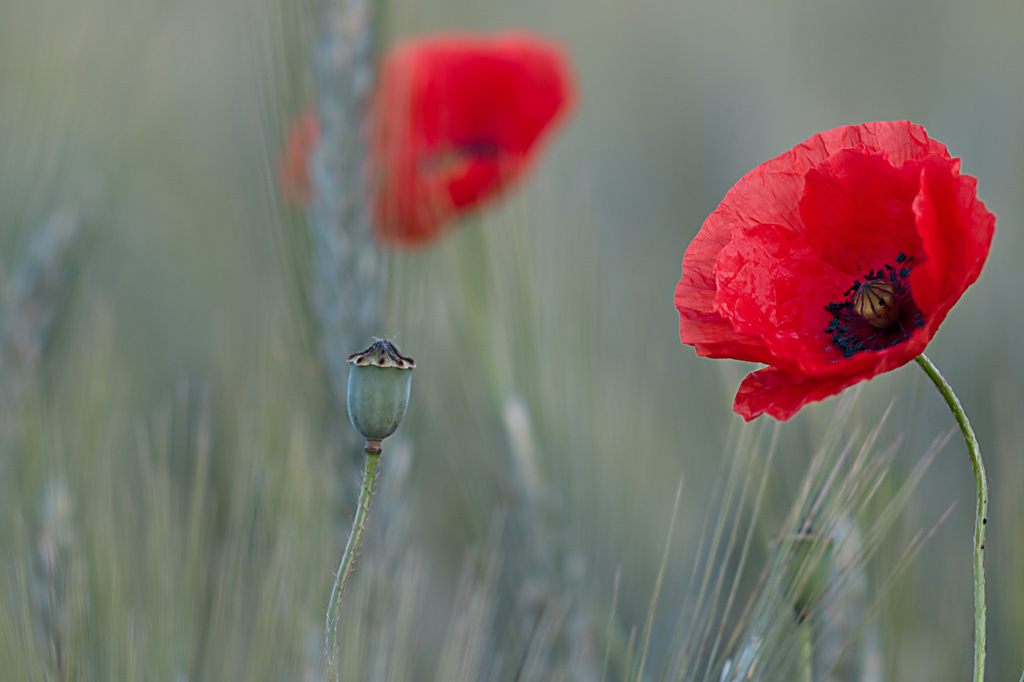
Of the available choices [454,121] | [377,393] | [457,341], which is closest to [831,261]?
[377,393]

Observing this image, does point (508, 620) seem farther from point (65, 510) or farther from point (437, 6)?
point (437, 6)

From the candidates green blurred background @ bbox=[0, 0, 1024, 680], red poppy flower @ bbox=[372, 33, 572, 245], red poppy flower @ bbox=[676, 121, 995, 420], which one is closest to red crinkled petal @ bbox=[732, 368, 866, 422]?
red poppy flower @ bbox=[676, 121, 995, 420]

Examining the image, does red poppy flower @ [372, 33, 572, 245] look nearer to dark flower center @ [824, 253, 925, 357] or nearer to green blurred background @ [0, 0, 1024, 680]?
green blurred background @ [0, 0, 1024, 680]

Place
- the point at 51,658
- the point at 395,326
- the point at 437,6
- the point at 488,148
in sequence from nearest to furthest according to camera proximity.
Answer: the point at 51,658 < the point at 395,326 < the point at 488,148 < the point at 437,6

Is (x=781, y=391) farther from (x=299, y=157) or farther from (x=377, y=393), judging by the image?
(x=299, y=157)

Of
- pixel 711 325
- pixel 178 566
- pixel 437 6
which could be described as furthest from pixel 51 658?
pixel 437 6

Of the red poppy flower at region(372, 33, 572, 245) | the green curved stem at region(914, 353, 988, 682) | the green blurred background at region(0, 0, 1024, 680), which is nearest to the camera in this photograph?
the green curved stem at region(914, 353, 988, 682)

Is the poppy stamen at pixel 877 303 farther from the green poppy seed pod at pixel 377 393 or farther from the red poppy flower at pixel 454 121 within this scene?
Answer: the red poppy flower at pixel 454 121
